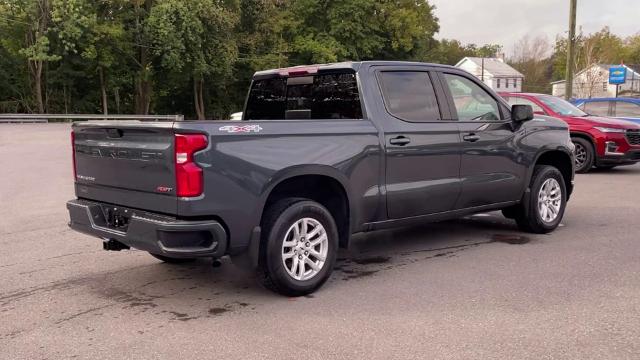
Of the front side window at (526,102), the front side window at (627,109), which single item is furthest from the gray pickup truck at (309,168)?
the front side window at (627,109)

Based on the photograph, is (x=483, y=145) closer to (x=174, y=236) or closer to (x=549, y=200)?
(x=549, y=200)

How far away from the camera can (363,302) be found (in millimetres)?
4668

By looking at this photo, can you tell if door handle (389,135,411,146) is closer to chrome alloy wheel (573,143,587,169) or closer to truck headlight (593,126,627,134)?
truck headlight (593,126,627,134)

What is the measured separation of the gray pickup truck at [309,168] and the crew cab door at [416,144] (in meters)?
0.01

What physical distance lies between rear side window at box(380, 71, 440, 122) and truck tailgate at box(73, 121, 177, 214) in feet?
7.01

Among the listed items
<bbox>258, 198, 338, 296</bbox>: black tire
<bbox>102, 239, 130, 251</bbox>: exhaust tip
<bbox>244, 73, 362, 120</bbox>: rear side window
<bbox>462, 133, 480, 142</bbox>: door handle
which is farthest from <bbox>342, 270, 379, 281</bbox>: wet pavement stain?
<bbox>102, 239, 130, 251</bbox>: exhaust tip

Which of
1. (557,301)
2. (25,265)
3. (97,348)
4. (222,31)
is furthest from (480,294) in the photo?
(222,31)

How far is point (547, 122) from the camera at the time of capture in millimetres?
7078

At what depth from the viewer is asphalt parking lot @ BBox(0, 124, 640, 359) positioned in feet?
12.5

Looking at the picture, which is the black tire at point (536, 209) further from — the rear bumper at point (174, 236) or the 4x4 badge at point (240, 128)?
the rear bumper at point (174, 236)

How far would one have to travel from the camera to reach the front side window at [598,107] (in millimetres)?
16170

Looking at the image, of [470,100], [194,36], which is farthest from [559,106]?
[194,36]

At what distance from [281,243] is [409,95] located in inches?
80.5

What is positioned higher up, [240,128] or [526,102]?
[526,102]
